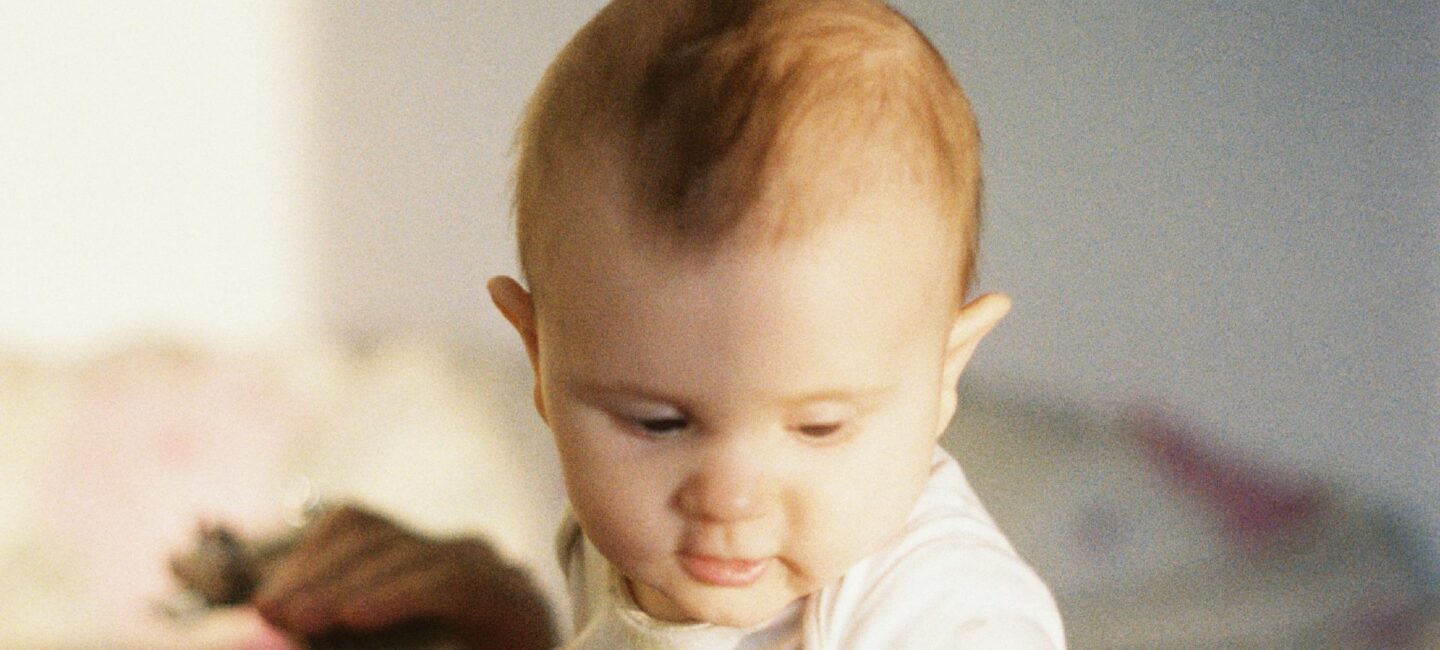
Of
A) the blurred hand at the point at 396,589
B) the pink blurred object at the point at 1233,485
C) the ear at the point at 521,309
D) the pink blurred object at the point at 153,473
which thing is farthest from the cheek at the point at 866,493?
the pink blurred object at the point at 153,473

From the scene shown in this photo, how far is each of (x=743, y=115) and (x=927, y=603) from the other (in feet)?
0.82

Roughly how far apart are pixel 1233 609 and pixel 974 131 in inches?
26.3

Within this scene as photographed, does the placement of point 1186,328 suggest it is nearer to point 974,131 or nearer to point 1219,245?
point 1219,245

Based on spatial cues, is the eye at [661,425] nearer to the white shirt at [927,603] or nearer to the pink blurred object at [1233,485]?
the white shirt at [927,603]

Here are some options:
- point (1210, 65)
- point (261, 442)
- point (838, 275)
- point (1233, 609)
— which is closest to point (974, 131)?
point (838, 275)

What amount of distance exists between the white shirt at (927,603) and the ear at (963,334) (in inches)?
2.2

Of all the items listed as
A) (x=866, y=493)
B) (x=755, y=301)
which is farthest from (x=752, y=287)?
(x=866, y=493)

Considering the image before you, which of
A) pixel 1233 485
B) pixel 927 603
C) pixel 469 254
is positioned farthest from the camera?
pixel 469 254

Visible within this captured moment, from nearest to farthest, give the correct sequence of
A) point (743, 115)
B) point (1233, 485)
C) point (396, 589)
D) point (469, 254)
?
point (743, 115)
point (396, 589)
point (1233, 485)
point (469, 254)

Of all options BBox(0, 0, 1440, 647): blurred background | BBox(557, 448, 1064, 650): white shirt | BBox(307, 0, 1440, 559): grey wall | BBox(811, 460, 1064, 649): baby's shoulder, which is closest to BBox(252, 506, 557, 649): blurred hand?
BBox(0, 0, 1440, 647): blurred background

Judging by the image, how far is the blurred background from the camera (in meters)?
1.27

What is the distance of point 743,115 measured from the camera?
A: 53 cm

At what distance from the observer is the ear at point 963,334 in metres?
0.66

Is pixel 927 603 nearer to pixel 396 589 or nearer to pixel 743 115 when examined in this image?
pixel 743 115
